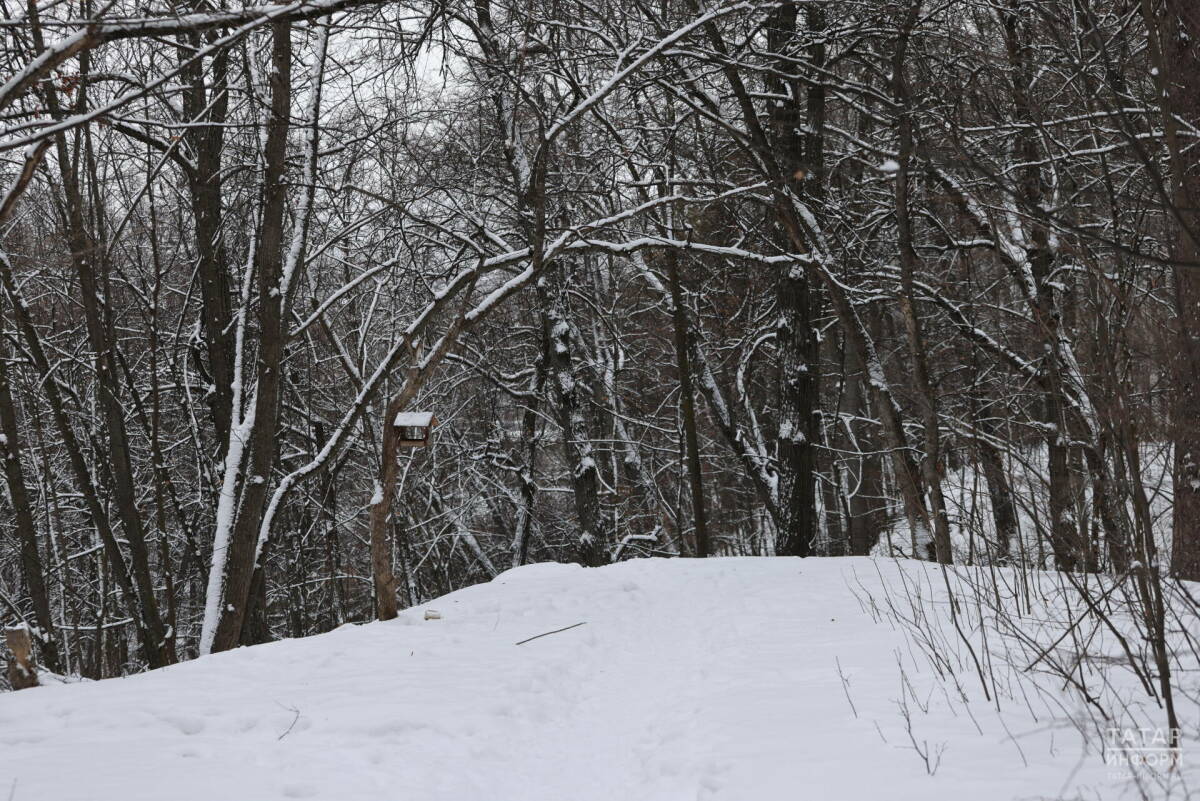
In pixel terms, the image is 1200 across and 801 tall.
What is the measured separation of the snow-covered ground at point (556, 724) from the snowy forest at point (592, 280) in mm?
791

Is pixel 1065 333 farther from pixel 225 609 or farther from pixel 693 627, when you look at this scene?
pixel 225 609

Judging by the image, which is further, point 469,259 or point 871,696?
point 469,259

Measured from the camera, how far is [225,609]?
7617 millimetres

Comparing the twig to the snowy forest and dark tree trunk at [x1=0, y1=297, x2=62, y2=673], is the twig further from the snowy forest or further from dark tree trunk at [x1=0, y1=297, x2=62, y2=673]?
dark tree trunk at [x1=0, y1=297, x2=62, y2=673]

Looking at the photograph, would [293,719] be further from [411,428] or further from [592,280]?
→ [592,280]

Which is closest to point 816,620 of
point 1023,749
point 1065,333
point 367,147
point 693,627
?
point 693,627

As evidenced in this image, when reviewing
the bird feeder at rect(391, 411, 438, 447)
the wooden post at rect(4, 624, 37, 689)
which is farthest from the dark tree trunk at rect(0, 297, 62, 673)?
the bird feeder at rect(391, 411, 438, 447)

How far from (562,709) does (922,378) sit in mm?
4618

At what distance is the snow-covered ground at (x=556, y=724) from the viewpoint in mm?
3195

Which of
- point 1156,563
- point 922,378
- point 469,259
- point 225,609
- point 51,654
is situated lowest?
point 51,654

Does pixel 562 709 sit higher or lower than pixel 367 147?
lower

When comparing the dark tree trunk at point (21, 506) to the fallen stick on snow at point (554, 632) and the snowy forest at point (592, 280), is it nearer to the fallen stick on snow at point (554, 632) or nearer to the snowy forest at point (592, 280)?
the snowy forest at point (592, 280)

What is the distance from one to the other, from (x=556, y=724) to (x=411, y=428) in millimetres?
3193

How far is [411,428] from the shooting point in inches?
282
